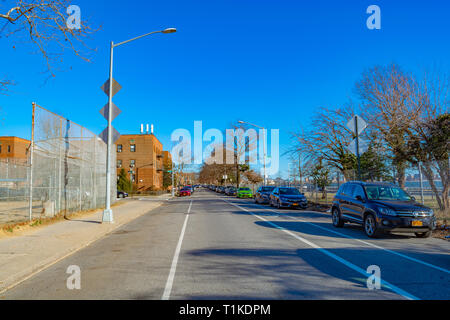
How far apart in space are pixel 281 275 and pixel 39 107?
11.5m

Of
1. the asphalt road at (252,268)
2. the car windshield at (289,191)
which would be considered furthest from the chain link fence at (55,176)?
the car windshield at (289,191)

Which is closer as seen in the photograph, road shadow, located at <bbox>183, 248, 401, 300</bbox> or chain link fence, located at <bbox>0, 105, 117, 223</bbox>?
road shadow, located at <bbox>183, 248, 401, 300</bbox>

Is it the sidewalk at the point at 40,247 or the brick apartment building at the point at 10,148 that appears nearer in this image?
the sidewalk at the point at 40,247

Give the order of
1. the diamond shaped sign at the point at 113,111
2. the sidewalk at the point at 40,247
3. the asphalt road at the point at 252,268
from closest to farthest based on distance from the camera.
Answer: the asphalt road at the point at 252,268, the sidewalk at the point at 40,247, the diamond shaped sign at the point at 113,111

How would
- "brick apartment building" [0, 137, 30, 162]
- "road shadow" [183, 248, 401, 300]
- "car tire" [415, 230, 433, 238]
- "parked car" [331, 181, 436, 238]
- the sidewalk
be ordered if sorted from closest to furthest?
"road shadow" [183, 248, 401, 300] → the sidewalk → "parked car" [331, 181, 436, 238] → "car tire" [415, 230, 433, 238] → "brick apartment building" [0, 137, 30, 162]

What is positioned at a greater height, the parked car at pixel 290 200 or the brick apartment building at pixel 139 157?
the brick apartment building at pixel 139 157

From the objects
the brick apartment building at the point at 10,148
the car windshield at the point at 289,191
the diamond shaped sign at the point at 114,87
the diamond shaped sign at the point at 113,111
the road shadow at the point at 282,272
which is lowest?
the road shadow at the point at 282,272

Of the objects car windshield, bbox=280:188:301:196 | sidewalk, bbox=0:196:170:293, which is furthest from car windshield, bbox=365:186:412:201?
car windshield, bbox=280:188:301:196

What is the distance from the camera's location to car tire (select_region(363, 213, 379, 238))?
9.74 metres

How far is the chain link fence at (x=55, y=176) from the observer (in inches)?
511

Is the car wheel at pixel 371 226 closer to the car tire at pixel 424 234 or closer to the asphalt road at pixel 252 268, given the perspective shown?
the asphalt road at pixel 252 268

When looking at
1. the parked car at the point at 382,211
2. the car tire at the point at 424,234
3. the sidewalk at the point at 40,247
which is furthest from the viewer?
the car tire at the point at 424,234

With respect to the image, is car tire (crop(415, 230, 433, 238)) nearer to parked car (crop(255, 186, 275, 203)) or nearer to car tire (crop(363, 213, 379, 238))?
car tire (crop(363, 213, 379, 238))
